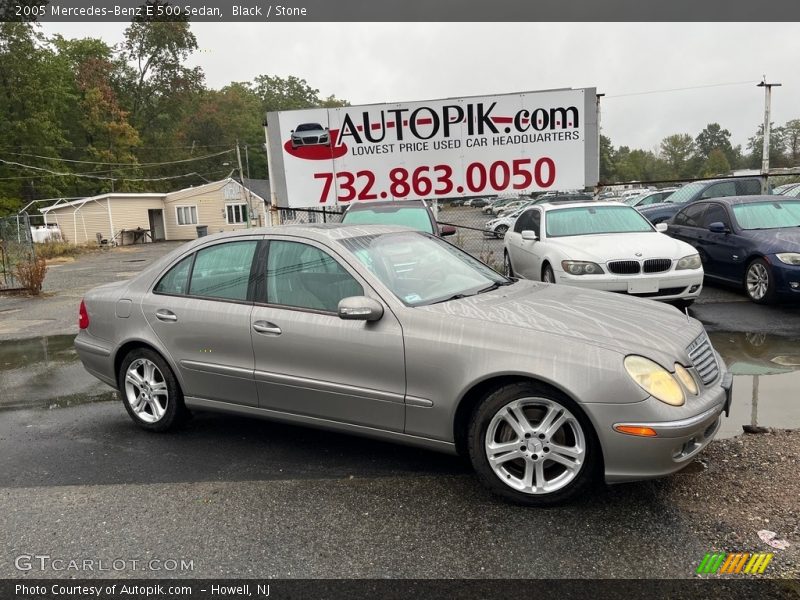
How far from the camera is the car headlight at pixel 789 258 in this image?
312 inches

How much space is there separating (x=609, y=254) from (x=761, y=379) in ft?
8.46

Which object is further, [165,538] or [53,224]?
Answer: [53,224]

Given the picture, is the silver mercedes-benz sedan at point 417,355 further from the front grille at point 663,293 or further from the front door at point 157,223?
the front door at point 157,223

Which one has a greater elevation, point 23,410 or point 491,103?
point 491,103

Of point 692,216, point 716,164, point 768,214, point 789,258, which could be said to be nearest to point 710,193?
point 692,216

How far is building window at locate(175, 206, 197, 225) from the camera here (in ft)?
146

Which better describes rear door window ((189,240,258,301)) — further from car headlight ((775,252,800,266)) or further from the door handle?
car headlight ((775,252,800,266))

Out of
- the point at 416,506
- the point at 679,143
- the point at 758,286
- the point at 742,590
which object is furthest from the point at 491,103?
the point at 679,143

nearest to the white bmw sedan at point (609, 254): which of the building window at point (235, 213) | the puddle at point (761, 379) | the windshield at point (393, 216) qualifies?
the puddle at point (761, 379)

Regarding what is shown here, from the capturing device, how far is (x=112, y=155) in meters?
54.8

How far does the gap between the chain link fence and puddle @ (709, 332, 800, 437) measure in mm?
14317

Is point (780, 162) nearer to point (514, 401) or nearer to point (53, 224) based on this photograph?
point (53, 224)

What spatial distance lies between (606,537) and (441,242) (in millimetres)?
2464

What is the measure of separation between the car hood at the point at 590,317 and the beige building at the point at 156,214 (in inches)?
1501
